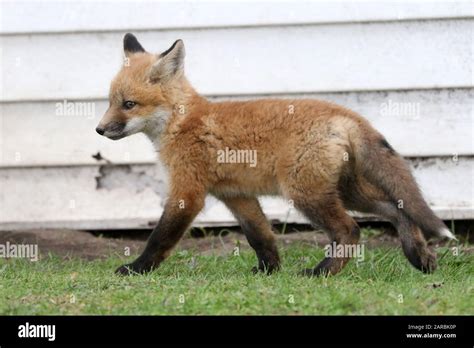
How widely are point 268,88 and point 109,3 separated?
1909 millimetres

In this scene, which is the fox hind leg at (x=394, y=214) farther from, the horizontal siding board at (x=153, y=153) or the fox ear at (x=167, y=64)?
the horizontal siding board at (x=153, y=153)

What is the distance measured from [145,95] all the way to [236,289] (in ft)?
6.93

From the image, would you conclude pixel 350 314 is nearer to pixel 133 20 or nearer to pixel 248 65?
pixel 248 65

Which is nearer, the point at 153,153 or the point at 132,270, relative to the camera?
the point at 132,270

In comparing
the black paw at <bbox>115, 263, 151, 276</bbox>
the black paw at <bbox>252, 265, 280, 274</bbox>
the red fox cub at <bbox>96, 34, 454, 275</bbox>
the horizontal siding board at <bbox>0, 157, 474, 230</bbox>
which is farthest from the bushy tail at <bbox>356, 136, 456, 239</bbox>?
the horizontal siding board at <bbox>0, 157, 474, 230</bbox>

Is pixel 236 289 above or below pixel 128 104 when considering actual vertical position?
below

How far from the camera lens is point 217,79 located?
9.48m

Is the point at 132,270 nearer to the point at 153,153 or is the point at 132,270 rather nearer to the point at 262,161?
the point at 262,161

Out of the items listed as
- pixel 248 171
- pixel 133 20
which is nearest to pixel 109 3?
pixel 133 20

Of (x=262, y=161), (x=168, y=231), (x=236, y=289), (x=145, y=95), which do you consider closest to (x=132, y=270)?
(x=168, y=231)

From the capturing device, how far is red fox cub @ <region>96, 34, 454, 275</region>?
688 cm

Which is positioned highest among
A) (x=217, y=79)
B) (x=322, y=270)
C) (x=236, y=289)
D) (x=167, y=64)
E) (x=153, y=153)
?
(x=217, y=79)

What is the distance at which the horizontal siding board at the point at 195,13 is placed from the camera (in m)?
9.25

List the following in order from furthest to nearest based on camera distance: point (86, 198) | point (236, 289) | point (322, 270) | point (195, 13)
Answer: point (86, 198), point (195, 13), point (322, 270), point (236, 289)
